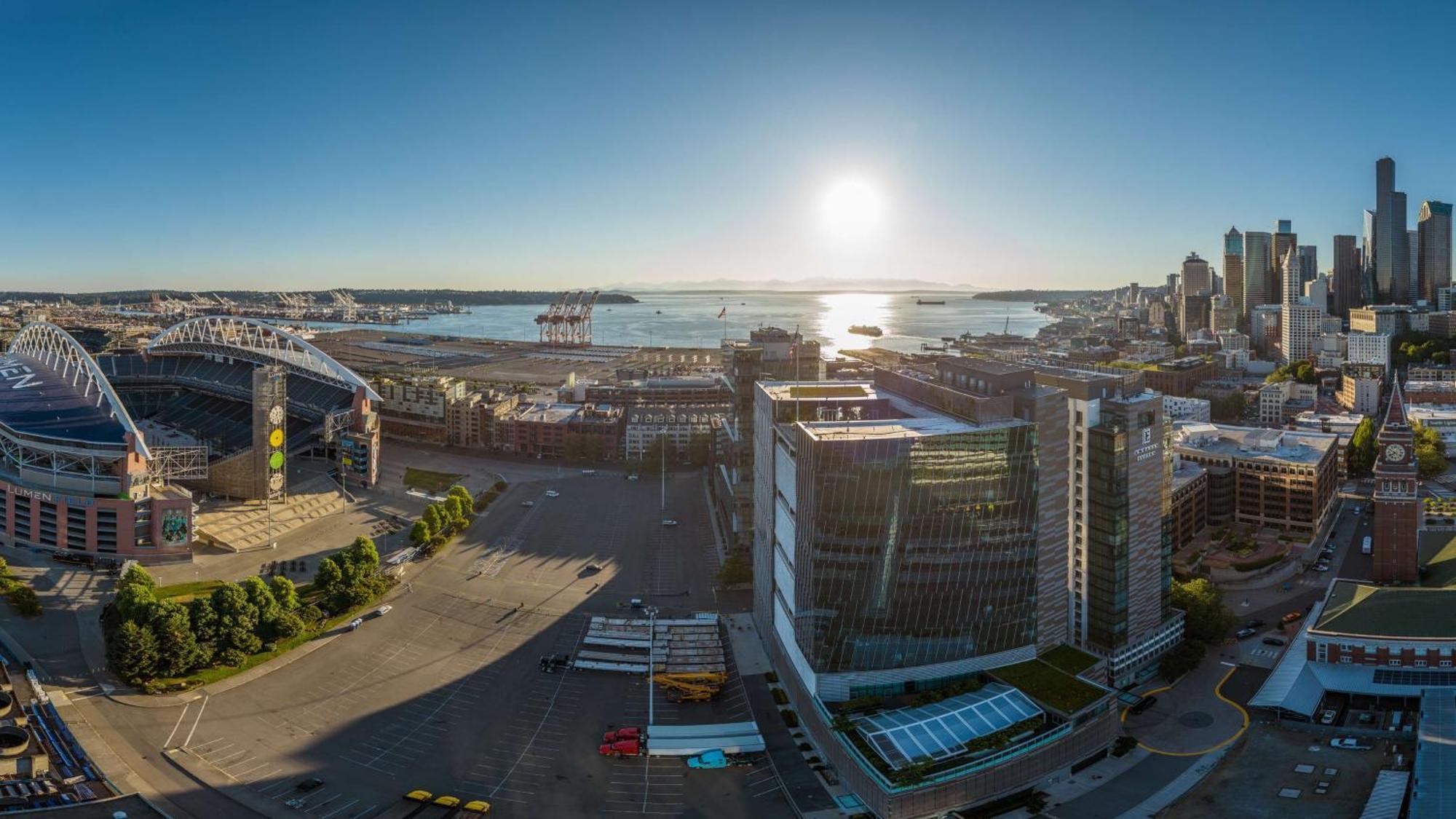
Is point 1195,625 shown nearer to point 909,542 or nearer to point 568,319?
point 909,542

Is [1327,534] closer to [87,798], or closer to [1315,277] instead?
[87,798]

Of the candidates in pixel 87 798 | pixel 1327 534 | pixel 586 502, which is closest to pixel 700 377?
pixel 586 502

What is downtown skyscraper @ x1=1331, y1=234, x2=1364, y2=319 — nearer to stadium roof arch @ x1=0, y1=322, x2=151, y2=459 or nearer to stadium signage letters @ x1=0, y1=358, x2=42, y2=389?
stadium roof arch @ x1=0, y1=322, x2=151, y2=459

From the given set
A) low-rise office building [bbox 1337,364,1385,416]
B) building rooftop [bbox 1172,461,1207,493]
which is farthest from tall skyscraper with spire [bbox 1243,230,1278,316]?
building rooftop [bbox 1172,461,1207,493]

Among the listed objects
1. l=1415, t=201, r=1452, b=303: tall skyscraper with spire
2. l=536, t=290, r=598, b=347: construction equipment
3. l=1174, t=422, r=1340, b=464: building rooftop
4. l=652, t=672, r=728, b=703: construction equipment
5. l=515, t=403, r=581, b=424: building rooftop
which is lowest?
l=652, t=672, r=728, b=703: construction equipment

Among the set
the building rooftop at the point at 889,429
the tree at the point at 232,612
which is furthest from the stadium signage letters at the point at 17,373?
the building rooftop at the point at 889,429

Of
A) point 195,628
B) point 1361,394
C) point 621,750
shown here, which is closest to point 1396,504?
point 621,750
